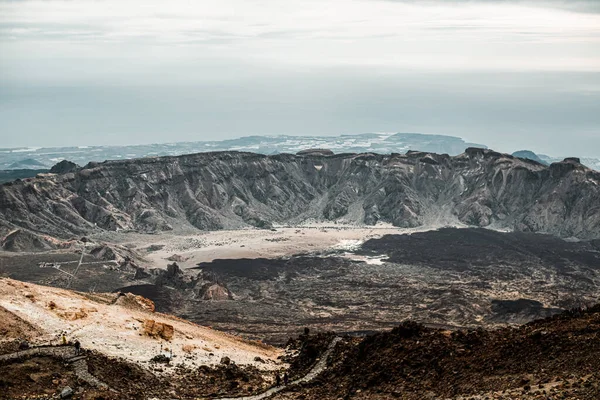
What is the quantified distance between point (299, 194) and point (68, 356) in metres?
158

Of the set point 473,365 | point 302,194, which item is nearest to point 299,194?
point 302,194

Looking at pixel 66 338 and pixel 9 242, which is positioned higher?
pixel 66 338

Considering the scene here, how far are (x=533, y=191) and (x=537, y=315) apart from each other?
97.1m

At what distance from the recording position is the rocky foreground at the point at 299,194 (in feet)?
497

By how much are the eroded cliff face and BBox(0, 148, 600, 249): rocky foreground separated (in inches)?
11.0

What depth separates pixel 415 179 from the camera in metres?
187

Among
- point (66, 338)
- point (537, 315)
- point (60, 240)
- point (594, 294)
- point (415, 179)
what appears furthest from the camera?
point (415, 179)

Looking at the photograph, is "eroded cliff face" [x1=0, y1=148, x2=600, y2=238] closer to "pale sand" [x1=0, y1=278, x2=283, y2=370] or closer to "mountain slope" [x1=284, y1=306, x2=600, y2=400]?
"pale sand" [x1=0, y1=278, x2=283, y2=370]

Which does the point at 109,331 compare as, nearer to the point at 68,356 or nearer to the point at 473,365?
the point at 68,356

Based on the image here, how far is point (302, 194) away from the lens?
188 metres

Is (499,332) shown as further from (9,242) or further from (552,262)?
(9,242)

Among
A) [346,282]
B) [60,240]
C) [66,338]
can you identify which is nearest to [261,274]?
[346,282]

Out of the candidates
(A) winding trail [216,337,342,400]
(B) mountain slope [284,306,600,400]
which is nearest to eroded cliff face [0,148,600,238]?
(A) winding trail [216,337,342,400]

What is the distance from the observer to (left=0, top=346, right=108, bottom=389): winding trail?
28203mm
